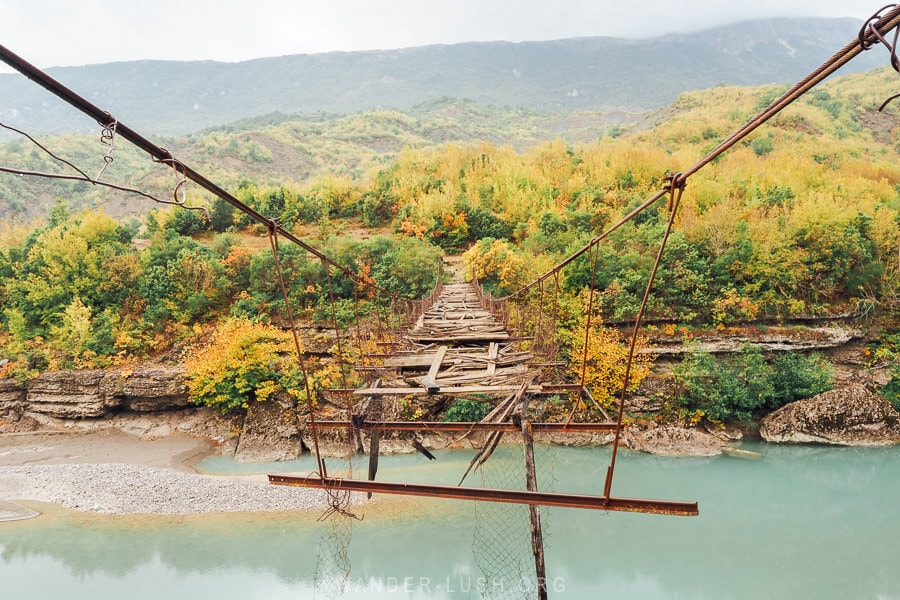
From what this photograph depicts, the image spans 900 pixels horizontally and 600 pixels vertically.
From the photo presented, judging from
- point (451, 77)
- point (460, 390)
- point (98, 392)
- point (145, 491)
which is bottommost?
point (145, 491)

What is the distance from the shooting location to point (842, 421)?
1027 centimetres

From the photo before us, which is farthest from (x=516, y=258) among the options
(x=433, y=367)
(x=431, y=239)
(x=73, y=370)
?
(x=73, y=370)

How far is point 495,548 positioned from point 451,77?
104591mm

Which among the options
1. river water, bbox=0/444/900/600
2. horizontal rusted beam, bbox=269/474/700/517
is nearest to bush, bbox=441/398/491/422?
river water, bbox=0/444/900/600

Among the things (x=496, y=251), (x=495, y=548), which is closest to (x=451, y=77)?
(x=496, y=251)

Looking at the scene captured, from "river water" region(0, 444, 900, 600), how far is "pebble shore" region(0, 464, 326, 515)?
30 centimetres

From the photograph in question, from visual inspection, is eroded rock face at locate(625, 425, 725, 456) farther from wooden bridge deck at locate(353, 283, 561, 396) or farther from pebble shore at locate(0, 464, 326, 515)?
pebble shore at locate(0, 464, 326, 515)

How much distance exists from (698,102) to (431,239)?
2685 centimetres

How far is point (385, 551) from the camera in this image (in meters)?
7.27

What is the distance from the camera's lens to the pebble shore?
8.57 m

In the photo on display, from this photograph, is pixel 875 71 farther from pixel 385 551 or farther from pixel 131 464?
pixel 131 464

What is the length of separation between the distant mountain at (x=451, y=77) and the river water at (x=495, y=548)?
68.5 meters

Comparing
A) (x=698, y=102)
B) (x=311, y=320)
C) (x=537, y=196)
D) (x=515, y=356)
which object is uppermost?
(x=698, y=102)

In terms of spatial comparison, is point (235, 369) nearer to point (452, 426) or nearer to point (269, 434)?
point (269, 434)
